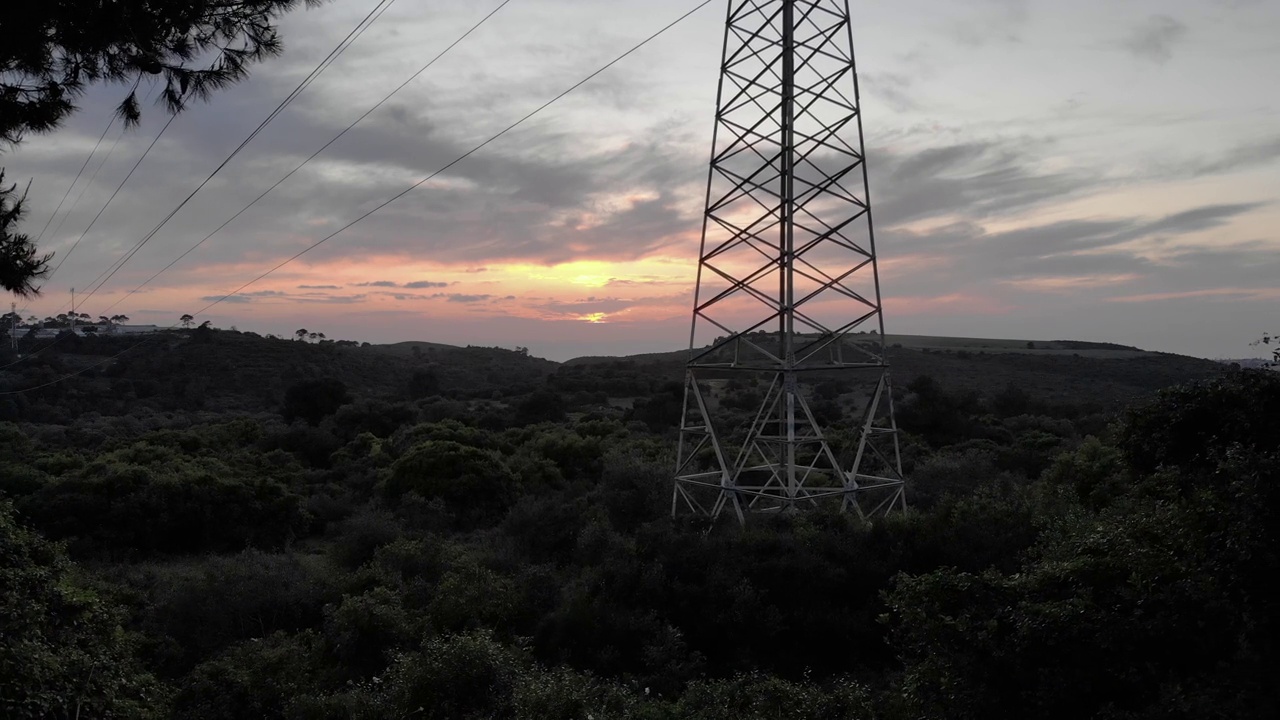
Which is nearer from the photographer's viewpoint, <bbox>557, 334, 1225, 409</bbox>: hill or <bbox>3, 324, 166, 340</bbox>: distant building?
<bbox>557, 334, 1225, 409</bbox>: hill

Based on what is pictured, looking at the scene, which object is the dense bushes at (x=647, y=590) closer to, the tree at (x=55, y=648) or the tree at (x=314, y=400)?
the tree at (x=55, y=648)

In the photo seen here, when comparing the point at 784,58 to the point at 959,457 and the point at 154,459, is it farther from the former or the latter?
the point at 154,459

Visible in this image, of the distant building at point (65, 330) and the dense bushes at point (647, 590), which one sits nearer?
the dense bushes at point (647, 590)

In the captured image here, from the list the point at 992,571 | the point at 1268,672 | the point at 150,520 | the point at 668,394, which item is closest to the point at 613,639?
the point at 992,571

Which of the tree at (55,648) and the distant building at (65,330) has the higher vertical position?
the distant building at (65,330)

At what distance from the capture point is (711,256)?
14.5 m

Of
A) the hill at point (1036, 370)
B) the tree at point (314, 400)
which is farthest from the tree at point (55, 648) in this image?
the hill at point (1036, 370)

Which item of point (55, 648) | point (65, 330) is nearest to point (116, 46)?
point (55, 648)

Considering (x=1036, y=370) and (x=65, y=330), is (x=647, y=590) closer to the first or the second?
(x=1036, y=370)

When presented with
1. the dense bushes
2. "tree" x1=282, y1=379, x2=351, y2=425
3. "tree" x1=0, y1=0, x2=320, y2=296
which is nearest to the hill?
"tree" x1=282, y1=379, x2=351, y2=425

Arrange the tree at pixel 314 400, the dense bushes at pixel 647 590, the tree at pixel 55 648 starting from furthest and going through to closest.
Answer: the tree at pixel 314 400 → the tree at pixel 55 648 → the dense bushes at pixel 647 590

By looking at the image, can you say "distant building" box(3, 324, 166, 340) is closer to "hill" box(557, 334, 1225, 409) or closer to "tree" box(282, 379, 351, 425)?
"tree" box(282, 379, 351, 425)

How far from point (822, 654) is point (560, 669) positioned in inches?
152

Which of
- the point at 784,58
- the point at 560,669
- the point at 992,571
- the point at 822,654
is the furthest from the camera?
the point at 784,58
